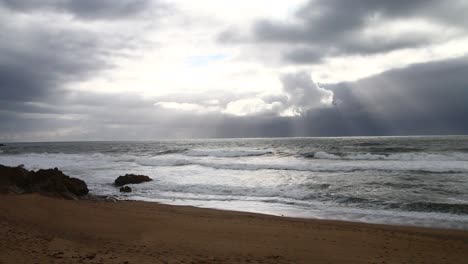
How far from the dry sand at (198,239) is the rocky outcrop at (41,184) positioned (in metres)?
3.64

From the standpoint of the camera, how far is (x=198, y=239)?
7965mm

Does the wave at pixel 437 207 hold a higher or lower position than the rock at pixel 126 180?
lower

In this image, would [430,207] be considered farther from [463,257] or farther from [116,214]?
[116,214]

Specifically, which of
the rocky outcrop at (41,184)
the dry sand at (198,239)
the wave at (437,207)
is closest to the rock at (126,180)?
the rocky outcrop at (41,184)

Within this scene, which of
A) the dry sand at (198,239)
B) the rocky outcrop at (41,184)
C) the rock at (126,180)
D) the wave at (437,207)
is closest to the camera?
the dry sand at (198,239)

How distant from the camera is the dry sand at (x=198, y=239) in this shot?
6.55m

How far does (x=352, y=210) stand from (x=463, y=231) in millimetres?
3854

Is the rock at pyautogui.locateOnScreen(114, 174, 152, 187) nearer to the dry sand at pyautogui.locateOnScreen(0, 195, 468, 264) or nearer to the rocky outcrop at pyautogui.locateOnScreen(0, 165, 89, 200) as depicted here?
the rocky outcrop at pyautogui.locateOnScreen(0, 165, 89, 200)

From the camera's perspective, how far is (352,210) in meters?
13.1

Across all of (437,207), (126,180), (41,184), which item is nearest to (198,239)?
(437,207)

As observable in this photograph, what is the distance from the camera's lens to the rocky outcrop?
49.0 ft

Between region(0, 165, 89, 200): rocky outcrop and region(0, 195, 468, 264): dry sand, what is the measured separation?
364 cm

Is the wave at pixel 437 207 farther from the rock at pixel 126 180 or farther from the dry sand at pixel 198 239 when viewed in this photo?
the rock at pixel 126 180

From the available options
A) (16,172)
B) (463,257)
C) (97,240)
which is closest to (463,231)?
(463,257)
